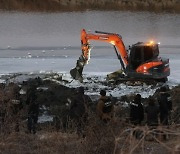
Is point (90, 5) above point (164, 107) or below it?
above

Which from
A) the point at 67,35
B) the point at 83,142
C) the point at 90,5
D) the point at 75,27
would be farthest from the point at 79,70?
the point at 90,5

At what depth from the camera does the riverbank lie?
52791mm

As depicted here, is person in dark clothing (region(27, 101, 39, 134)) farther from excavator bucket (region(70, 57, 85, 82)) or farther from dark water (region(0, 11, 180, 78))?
dark water (region(0, 11, 180, 78))

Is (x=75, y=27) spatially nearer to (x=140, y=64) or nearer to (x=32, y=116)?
(x=140, y=64)

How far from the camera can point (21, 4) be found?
54.3 metres

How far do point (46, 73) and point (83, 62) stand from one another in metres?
2.80

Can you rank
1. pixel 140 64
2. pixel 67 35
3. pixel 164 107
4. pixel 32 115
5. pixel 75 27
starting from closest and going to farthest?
pixel 164 107, pixel 32 115, pixel 140 64, pixel 67 35, pixel 75 27

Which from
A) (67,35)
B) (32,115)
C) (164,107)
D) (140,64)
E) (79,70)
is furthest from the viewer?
(67,35)

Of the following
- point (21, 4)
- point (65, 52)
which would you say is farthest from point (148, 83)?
point (21, 4)

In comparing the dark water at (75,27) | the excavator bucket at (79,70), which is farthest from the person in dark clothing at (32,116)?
the dark water at (75,27)

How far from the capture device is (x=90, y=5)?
54.4 meters

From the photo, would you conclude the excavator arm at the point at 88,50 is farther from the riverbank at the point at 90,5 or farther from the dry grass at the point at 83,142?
the riverbank at the point at 90,5

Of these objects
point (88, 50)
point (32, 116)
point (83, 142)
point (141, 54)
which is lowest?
point (32, 116)

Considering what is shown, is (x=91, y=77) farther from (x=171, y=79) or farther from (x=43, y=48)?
(x=43, y=48)
